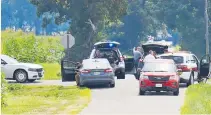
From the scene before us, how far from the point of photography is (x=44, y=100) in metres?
29.1

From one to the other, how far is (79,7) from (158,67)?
4245cm

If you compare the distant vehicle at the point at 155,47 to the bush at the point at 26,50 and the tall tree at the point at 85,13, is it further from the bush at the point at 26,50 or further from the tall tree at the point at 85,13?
the tall tree at the point at 85,13

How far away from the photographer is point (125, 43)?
118 m

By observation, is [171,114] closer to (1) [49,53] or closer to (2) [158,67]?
(2) [158,67]

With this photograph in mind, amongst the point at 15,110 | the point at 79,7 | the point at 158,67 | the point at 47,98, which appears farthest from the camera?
the point at 79,7

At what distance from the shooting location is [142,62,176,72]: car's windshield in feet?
108

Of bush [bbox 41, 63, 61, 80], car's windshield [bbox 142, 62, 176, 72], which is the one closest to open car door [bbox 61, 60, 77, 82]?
car's windshield [bbox 142, 62, 176, 72]

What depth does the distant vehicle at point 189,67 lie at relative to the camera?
36.9 m

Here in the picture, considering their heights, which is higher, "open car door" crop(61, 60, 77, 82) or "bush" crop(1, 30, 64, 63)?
"bush" crop(1, 30, 64, 63)

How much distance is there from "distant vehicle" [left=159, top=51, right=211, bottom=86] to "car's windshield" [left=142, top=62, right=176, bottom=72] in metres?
3.72

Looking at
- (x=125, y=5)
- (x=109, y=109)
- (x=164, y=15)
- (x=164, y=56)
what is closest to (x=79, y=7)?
(x=125, y=5)

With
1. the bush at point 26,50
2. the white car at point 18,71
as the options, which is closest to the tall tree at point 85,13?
the bush at point 26,50

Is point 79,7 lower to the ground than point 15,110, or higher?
higher

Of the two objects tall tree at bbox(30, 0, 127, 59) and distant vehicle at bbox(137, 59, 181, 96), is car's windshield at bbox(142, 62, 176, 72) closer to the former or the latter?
distant vehicle at bbox(137, 59, 181, 96)
